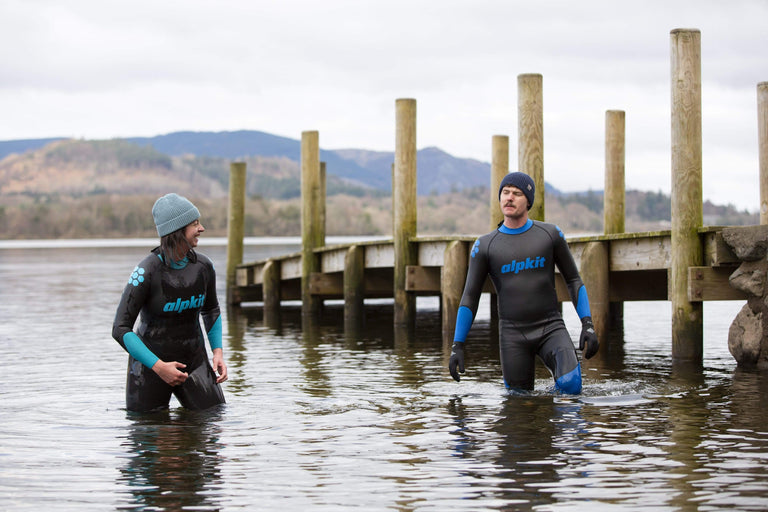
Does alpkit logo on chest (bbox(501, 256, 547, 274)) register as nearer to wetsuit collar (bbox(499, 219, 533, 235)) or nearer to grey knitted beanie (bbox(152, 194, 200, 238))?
wetsuit collar (bbox(499, 219, 533, 235))

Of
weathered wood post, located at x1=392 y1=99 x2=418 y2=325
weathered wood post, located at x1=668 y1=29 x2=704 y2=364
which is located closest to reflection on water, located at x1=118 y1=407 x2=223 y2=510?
weathered wood post, located at x1=668 y1=29 x2=704 y2=364

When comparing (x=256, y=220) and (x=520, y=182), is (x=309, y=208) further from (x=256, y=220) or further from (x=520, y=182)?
(x=256, y=220)

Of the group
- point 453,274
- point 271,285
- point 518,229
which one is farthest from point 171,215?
point 271,285

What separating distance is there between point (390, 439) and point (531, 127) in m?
7.66

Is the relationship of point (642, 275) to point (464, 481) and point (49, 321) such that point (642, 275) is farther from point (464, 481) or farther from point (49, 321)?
point (49, 321)

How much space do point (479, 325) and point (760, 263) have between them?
31.4 feet

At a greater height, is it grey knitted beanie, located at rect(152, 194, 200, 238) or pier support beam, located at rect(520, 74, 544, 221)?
pier support beam, located at rect(520, 74, 544, 221)

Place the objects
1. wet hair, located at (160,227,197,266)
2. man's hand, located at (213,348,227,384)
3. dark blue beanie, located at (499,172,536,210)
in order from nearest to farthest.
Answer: wet hair, located at (160,227,197,266) → man's hand, located at (213,348,227,384) → dark blue beanie, located at (499,172,536,210)

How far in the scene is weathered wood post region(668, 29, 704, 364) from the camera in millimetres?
12977

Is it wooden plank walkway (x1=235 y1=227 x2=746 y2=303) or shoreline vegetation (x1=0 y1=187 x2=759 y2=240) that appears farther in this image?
shoreline vegetation (x1=0 y1=187 x2=759 y2=240)

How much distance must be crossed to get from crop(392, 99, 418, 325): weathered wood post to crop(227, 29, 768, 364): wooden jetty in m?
0.02

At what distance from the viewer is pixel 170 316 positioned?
28.6 feet

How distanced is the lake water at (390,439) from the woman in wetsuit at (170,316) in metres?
0.35

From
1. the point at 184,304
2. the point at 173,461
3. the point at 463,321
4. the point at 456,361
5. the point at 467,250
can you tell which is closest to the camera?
the point at 173,461
